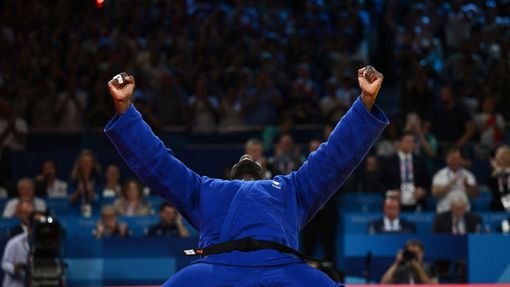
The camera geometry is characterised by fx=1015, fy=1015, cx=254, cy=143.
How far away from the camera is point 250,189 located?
4.04 m

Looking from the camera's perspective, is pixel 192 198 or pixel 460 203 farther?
pixel 460 203

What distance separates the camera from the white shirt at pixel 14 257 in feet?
30.5

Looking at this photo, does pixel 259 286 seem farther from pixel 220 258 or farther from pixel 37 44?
pixel 37 44

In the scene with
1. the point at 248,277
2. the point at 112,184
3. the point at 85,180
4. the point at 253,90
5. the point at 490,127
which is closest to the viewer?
the point at 248,277

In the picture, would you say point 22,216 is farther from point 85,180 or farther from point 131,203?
point 85,180

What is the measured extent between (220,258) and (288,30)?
38.7 feet

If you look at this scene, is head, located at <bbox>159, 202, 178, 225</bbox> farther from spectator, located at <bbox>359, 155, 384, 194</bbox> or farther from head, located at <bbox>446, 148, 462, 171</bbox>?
head, located at <bbox>446, 148, 462, 171</bbox>

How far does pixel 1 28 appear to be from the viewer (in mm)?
15508

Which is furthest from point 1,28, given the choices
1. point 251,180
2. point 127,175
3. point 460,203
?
point 251,180

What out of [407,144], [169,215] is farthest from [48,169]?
[407,144]

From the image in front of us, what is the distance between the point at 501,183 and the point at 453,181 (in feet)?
1.75

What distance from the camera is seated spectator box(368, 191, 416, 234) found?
34.8ft

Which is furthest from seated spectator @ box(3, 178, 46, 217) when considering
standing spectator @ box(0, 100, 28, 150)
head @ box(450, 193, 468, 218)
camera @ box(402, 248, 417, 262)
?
head @ box(450, 193, 468, 218)

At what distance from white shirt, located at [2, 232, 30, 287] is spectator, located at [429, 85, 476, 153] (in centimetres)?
597
